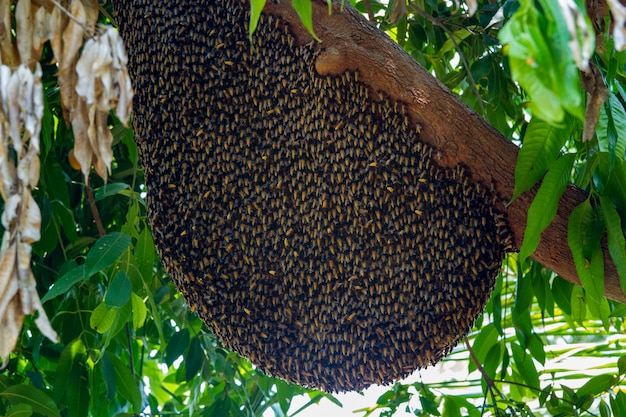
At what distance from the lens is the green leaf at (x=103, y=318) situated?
2.25 m

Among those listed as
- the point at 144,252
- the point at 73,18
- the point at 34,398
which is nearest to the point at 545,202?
the point at 73,18

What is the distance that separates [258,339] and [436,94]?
739 mm

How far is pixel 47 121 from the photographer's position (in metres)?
2.43

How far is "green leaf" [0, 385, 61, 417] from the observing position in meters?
2.29

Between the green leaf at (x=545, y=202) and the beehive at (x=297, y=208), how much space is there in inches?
8.9

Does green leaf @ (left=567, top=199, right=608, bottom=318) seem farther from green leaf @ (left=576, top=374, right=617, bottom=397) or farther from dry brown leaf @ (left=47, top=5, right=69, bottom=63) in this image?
dry brown leaf @ (left=47, top=5, right=69, bottom=63)

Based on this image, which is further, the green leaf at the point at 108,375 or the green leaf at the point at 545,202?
the green leaf at the point at 108,375

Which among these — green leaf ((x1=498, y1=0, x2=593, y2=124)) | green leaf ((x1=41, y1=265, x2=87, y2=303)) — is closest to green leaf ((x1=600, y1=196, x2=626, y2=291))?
green leaf ((x1=498, y1=0, x2=593, y2=124))

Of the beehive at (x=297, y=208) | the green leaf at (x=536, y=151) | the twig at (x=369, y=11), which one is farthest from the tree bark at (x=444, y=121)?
the twig at (x=369, y=11)

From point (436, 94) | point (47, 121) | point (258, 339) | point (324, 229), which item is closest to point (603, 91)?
point (436, 94)

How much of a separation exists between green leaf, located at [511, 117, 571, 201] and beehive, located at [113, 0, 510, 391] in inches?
7.7

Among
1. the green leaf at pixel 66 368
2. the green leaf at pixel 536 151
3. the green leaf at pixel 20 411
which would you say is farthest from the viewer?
the green leaf at pixel 66 368

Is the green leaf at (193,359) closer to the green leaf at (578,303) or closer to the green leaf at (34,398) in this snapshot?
the green leaf at (34,398)

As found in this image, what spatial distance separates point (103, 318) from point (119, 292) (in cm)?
23
